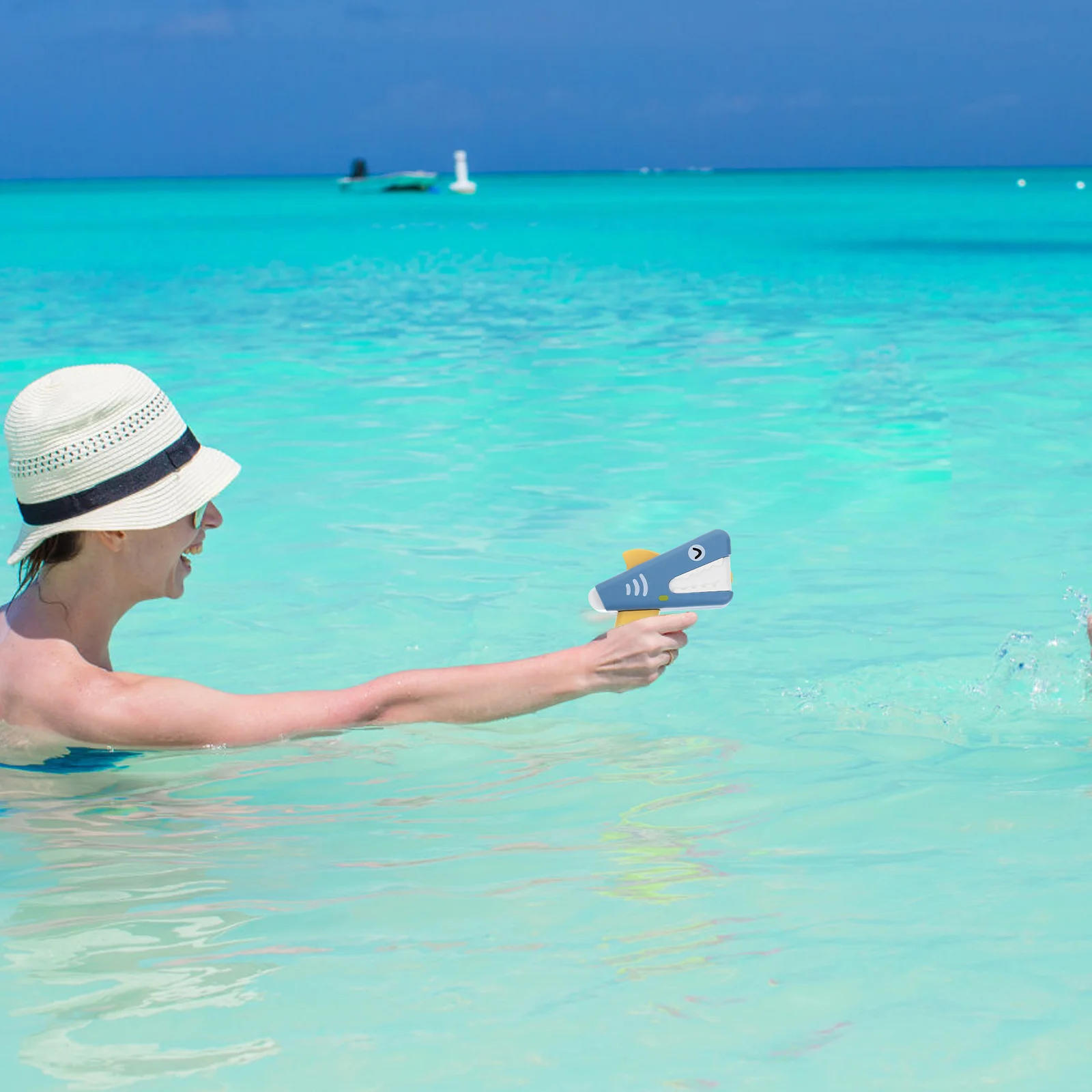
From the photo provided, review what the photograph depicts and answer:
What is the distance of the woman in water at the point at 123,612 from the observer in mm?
2752

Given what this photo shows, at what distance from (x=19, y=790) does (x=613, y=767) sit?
148 cm

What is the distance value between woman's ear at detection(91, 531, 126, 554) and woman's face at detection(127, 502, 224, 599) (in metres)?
0.01

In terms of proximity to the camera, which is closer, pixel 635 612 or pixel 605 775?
pixel 635 612

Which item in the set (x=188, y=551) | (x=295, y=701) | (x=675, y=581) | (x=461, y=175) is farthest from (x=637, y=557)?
(x=461, y=175)

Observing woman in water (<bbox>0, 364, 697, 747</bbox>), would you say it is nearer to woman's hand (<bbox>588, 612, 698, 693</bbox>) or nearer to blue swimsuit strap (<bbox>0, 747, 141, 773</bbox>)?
woman's hand (<bbox>588, 612, 698, 693</bbox>)

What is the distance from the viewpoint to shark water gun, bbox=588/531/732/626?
8.80ft

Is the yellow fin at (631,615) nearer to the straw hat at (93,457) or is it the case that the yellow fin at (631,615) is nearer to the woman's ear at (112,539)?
the straw hat at (93,457)

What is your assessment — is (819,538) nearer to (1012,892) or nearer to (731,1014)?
(1012,892)

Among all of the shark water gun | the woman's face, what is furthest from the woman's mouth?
the shark water gun

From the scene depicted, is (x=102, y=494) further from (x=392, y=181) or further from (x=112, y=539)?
(x=392, y=181)

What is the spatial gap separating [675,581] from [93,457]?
118cm

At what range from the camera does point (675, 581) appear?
271 centimetres

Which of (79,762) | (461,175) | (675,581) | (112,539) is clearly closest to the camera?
(675,581)

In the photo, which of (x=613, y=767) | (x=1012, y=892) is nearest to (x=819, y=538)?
(x=613, y=767)
